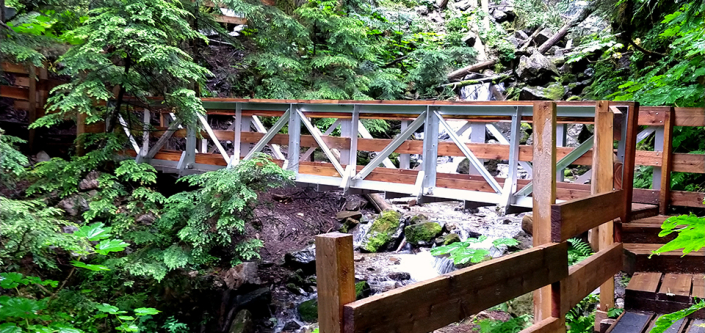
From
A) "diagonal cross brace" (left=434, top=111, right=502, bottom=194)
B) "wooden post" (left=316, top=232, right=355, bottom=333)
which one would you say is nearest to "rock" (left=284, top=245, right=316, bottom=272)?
"diagonal cross brace" (left=434, top=111, right=502, bottom=194)

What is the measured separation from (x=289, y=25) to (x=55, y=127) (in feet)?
17.8

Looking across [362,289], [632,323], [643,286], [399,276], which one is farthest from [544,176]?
[399,276]

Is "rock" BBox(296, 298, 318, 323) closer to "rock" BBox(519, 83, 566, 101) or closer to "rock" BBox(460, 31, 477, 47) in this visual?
"rock" BBox(519, 83, 566, 101)

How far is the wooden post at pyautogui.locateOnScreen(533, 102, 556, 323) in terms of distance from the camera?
7.88 ft

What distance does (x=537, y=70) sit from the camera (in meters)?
14.2

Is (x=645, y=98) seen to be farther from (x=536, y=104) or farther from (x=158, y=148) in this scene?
(x=158, y=148)

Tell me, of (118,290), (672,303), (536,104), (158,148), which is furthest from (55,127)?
(672,303)

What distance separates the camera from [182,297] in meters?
6.84

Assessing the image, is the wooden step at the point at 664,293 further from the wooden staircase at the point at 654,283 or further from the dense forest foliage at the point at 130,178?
the dense forest foliage at the point at 130,178

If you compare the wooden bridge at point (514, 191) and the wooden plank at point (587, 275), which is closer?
the wooden bridge at point (514, 191)

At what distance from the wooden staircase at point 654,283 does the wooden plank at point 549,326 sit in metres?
0.53

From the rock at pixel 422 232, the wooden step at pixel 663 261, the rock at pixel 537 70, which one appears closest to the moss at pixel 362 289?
the rock at pixel 422 232

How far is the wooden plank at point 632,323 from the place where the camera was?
8.75 ft

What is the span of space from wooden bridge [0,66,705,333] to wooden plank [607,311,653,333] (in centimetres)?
2
